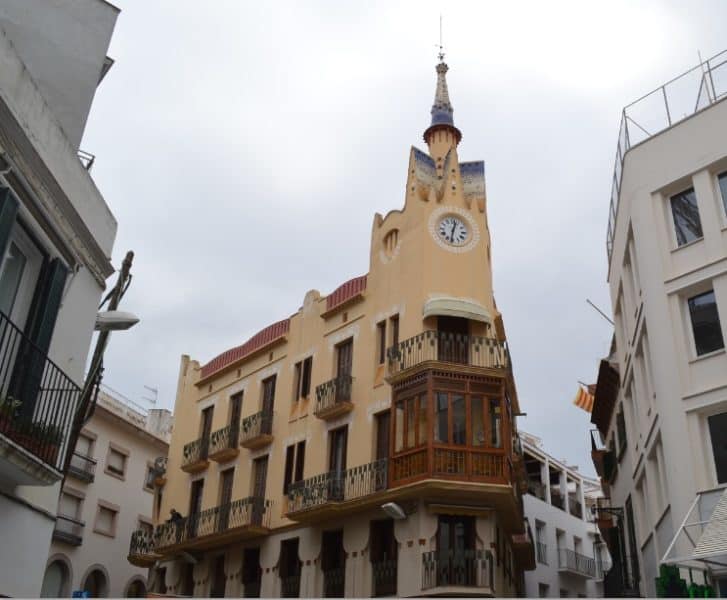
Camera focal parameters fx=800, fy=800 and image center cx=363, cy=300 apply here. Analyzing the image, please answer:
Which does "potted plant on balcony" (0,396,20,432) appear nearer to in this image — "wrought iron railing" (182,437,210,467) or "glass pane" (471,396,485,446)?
"glass pane" (471,396,485,446)

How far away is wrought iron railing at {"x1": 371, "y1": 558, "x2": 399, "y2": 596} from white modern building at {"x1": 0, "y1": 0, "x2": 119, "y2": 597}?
12.2 m

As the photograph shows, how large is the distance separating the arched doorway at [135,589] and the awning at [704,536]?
91.8 feet

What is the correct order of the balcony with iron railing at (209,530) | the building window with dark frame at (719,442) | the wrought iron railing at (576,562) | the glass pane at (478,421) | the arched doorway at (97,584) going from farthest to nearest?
1. the wrought iron railing at (576,562)
2. the arched doorway at (97,584)
3. the balcony with iron railing at (209,530)
4. the glass pane at (478,421)
5. the building window with dark frame at (719,442)

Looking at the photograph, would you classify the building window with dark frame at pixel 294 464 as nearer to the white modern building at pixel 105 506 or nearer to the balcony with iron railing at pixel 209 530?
the balcony with iron railing at pixel 209 530

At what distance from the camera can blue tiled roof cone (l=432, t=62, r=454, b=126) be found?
98.8ft

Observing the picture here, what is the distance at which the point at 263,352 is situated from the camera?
102 feet

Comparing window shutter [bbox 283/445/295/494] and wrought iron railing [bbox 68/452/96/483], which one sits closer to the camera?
window shutter [bbox 283/445/295/494]

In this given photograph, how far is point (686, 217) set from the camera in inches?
818

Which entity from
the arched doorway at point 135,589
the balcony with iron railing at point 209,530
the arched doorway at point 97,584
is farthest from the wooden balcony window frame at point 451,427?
the arched doorway at point 135,589

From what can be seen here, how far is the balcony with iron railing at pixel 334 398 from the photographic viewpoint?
25.5 metres

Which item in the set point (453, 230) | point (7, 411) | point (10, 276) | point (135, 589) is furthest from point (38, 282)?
point (135, 589)

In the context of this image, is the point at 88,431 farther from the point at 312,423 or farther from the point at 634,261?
the point at 634,261

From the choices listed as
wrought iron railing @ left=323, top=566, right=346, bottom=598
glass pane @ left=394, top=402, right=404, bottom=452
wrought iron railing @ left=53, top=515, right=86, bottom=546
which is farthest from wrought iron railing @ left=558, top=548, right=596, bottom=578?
wrought iron railing @ left=53, top=515, right=86, bottom=546

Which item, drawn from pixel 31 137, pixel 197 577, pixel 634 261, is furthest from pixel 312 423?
pixel 31 137
